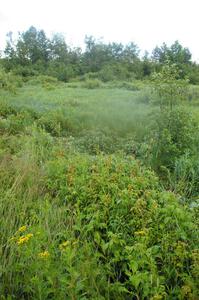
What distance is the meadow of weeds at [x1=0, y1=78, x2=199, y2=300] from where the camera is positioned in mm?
2223

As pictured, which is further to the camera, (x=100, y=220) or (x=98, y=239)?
(x=100, y=220)

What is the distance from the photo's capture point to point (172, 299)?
7.54 ft

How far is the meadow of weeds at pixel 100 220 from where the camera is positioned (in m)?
2.22

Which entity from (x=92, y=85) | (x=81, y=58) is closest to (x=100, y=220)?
(x=92, y=85)

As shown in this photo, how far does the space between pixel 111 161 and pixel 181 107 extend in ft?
7.05

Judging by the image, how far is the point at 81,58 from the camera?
36906 millimetres

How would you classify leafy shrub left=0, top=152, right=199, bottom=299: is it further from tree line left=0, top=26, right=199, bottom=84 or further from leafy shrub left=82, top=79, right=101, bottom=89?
tree line left=0, top=26, right=199, bottom=84

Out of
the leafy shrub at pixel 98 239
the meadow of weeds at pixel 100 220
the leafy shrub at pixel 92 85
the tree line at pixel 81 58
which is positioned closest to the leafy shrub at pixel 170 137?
the meadow of weeds at pixel 100 220

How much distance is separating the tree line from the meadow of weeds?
72.8 feet

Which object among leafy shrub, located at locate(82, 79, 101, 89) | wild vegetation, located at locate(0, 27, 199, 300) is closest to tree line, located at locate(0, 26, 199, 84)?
leafy shrub, located at locate(82, 79, 101, 89)

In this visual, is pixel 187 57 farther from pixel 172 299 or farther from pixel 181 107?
pixel 172 299

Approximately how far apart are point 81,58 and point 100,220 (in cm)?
3536

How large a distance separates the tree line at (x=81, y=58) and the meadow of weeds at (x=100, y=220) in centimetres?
2220

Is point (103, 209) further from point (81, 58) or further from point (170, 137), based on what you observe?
point (81, 58)
